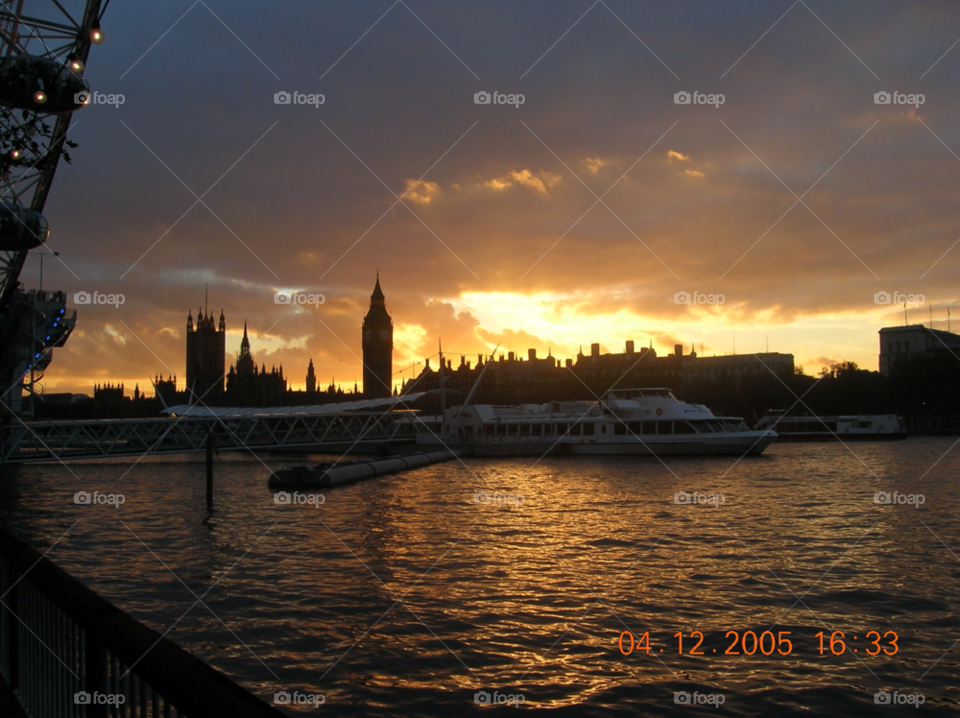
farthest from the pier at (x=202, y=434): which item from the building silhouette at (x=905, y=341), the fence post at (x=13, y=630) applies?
the building silhouette at (x=905, y=341)

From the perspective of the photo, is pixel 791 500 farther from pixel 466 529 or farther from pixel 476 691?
pixel 476 691

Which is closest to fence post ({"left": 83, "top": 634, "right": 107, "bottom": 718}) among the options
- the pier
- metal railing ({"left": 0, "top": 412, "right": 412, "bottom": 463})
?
the pier

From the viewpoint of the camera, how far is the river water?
34.3 feet

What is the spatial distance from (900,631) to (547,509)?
1682 centimetres

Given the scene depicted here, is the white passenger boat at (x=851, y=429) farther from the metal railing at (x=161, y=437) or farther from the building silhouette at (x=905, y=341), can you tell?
the building silhouette at (x=905, y=341)

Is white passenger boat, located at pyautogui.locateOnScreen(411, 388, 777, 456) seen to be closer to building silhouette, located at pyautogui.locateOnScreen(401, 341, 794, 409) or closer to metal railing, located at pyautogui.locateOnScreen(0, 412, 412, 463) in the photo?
metal railing, located at pyautogui.locateOnScreen(0, 412, 412, 463)

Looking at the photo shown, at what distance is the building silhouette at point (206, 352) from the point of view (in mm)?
175000

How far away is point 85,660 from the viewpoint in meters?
4.84

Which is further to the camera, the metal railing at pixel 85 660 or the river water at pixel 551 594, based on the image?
the river water at pixel 551 594

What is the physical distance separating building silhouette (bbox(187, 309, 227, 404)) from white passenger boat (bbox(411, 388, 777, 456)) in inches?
4298

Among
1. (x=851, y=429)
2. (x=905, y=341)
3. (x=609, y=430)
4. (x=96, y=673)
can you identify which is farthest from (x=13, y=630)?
(x=905, y=341)

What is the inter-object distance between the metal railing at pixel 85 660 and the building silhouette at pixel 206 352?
577ft

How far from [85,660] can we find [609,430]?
2448 inches

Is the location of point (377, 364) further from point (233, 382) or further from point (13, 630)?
point (13, 630)
